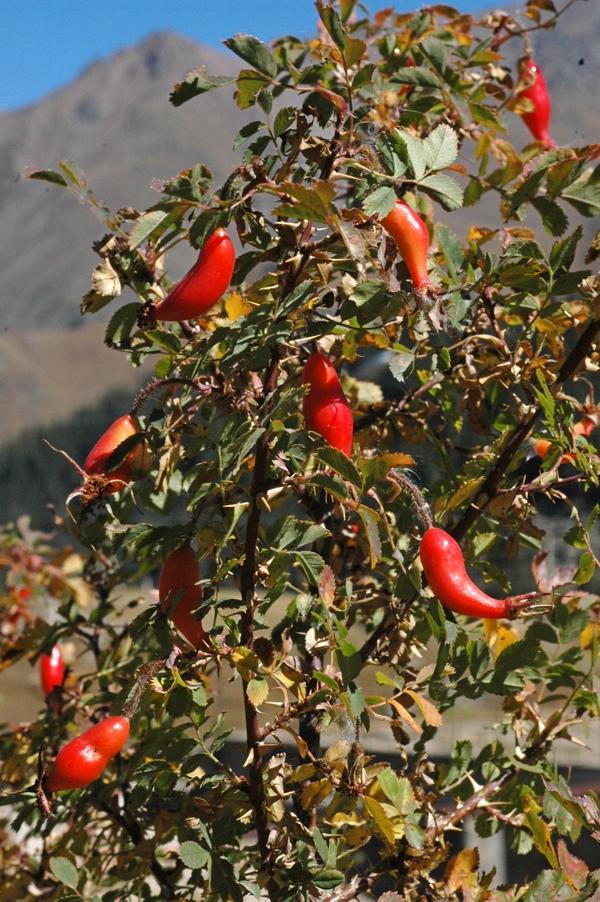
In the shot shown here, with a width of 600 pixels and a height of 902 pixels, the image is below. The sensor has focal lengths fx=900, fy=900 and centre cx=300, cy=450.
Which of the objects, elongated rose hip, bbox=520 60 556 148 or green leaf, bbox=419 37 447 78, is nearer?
green leaf, bbox=419 37 447 78

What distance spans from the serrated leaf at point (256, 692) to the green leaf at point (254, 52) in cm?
38

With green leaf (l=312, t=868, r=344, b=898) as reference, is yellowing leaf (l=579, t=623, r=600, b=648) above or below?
below

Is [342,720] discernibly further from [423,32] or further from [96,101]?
[96,101]

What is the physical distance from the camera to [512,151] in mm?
916

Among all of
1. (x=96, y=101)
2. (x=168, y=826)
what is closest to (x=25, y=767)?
(x=168, y=826)

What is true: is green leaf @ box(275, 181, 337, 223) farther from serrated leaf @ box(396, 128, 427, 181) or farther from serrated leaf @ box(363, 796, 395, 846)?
serrated leaf @ box(363, 796, 395, 846)

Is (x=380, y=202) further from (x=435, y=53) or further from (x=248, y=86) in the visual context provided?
(x=435, y=53)

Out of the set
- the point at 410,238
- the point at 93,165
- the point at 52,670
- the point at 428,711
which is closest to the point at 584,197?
the point at 410,238

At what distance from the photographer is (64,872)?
0.66 m

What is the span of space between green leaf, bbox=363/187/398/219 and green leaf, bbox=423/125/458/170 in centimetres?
5

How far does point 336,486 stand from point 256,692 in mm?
143

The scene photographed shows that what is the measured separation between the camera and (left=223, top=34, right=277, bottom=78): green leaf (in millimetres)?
544

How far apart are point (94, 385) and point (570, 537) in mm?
6446

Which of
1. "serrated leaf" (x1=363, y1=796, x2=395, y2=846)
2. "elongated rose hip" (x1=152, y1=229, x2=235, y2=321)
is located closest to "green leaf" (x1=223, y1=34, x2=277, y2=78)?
"elongated rose hip" (x1=152, y1=229, x2=235, y2=321)
